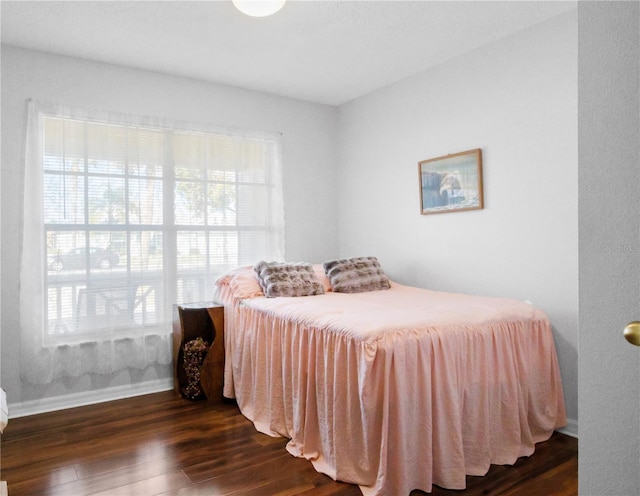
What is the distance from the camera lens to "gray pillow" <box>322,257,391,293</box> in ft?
11.3

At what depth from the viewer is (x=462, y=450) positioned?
205 cm

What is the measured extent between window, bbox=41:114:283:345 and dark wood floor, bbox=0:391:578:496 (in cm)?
76

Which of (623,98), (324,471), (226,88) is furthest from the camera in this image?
(226,88)

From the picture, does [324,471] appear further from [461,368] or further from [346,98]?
[346,98]

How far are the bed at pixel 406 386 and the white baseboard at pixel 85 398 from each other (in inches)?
41.7

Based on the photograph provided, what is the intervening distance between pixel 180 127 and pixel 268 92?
889 mm

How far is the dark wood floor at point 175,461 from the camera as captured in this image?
2.08m

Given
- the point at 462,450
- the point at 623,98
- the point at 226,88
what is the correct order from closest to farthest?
1. the point at 623,98
2. the point at 462,450
3. the point at 226,88

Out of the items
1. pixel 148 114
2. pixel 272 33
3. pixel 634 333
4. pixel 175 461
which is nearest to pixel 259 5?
pixel 272 33

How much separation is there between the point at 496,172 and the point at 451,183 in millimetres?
357

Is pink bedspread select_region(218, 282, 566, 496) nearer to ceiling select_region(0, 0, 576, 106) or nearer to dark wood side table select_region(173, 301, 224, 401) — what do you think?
dark wood side table select_region(173, 301, 224, 401)

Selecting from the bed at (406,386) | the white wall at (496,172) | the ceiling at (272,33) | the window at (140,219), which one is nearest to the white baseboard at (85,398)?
the window at (140,219)

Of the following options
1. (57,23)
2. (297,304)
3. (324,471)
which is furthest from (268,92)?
(324,471)

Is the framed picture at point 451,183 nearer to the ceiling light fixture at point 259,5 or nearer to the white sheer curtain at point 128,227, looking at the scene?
the white sheer curtain at point 128,227
